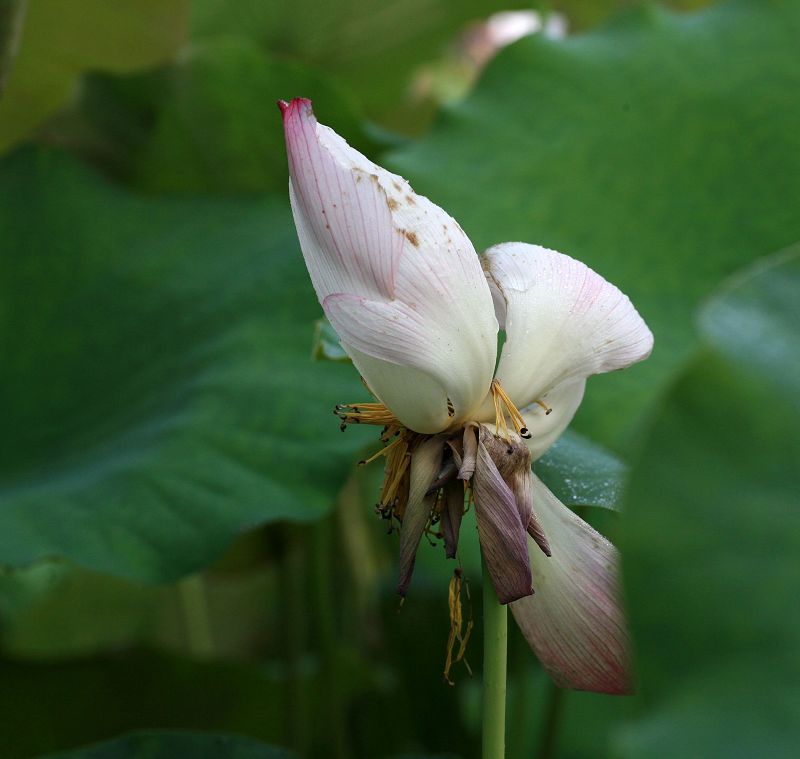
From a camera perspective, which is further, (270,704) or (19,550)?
(270,704)

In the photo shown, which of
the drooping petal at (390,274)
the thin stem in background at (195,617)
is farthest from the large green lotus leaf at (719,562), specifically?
the thin stem in background at (195,617)

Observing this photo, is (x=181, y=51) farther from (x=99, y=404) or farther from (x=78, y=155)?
(x=99, y=404)

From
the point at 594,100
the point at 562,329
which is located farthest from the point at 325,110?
the point at 562,329

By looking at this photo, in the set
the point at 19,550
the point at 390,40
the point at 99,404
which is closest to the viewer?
the point at 19,550

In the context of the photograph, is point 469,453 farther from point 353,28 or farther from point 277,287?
point 353,28

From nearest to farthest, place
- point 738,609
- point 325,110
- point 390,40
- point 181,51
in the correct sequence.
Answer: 1. point 738,609
2. point 325,110
3. point 181,51
4. point 390,40

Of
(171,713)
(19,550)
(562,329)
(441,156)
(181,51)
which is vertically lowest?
(171,713)

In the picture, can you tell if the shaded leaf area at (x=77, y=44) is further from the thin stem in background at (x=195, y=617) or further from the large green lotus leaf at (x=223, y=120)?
the thin stem in background at (x=195, y=617)

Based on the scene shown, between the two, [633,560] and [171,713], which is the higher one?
[633,560]

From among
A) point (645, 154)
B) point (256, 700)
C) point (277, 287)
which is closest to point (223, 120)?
point (277, 287)
